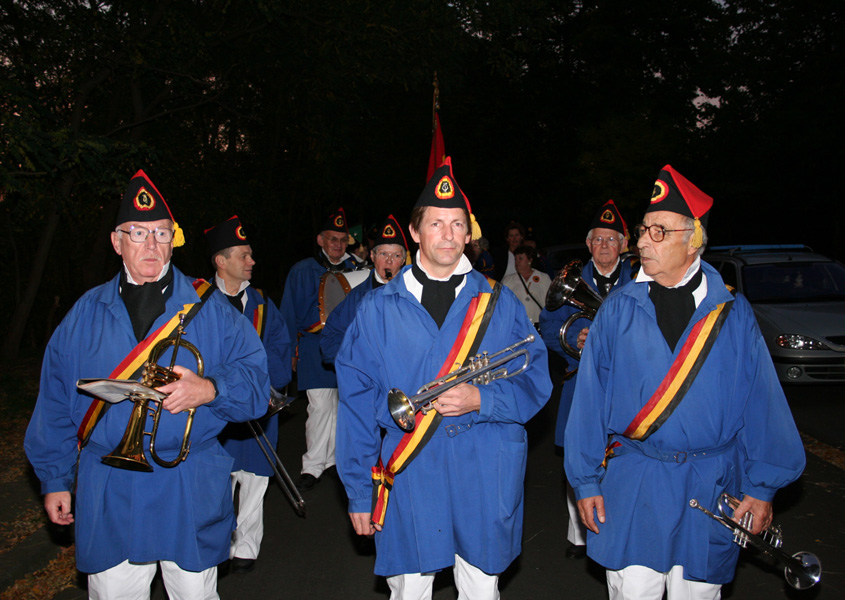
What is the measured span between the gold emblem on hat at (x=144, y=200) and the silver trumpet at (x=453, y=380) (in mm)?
1499

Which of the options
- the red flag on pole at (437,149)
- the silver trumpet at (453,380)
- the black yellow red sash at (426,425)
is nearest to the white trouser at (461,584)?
the black yellow red sash at (426,425)

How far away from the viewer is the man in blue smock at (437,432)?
11.3ft

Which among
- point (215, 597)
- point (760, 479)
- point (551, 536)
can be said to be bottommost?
point (551, 536)

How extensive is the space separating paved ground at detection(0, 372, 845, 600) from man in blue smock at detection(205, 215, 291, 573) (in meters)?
0.23

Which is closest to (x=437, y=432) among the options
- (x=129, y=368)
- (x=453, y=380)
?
(x=453, y=380)

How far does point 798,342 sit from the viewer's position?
975cm

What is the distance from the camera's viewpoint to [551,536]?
5910mm

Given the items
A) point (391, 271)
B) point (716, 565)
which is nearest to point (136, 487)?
point (716, 565)

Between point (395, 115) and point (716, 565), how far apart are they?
1336 inches

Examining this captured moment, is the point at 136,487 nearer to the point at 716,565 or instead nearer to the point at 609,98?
the point at 716,565

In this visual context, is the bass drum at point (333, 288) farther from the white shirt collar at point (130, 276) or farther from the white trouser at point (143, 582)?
the white trouser at point (143, 582)

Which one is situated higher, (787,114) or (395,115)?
(395,115)

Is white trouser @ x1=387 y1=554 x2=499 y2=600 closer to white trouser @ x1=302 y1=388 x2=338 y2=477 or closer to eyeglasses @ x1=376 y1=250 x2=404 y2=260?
eyeglasses @ x1=376 y1=250 x2=404 y2=260

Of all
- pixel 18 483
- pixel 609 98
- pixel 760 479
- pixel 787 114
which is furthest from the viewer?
pixel 609 98
